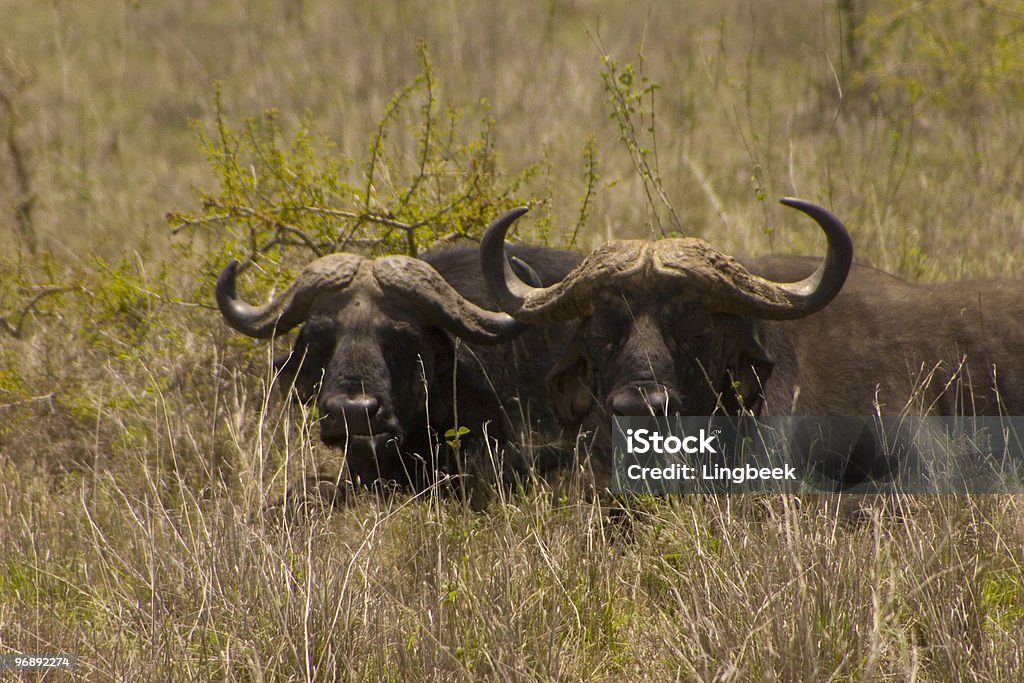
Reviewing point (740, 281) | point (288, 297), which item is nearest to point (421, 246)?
point (288, 297)

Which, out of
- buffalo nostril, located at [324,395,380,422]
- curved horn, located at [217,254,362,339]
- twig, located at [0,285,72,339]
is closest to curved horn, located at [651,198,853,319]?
buffalo nostril, located at [324,395,380,422]

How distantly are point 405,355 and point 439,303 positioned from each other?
0.30m

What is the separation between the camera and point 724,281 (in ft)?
15.6

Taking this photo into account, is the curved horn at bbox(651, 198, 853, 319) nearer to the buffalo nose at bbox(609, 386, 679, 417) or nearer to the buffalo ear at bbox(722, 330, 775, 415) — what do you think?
the buffalo ear at bbox(722, 330, 775, 415)

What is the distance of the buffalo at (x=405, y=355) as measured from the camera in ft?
17.2

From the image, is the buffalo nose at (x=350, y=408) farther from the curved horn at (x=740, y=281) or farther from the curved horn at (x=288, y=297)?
the curved horn at (x=740, y=281)

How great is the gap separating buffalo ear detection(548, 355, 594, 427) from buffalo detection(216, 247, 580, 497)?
21cm

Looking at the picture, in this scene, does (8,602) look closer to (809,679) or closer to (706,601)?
(706,601)

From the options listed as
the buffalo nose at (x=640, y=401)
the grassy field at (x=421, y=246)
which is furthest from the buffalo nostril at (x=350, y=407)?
the buffalo nose at (x=640, y=401)

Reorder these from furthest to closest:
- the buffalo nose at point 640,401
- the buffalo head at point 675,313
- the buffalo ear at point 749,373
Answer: the buffalo ear at point 749,373, the buffalo head at point 675,313, the buffalo nose at point 640,401

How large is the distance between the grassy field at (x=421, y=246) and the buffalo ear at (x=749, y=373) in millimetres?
684

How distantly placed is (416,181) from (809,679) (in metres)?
4.18

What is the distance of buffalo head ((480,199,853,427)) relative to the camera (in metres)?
4.66

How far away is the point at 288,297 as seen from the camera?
571 cm
